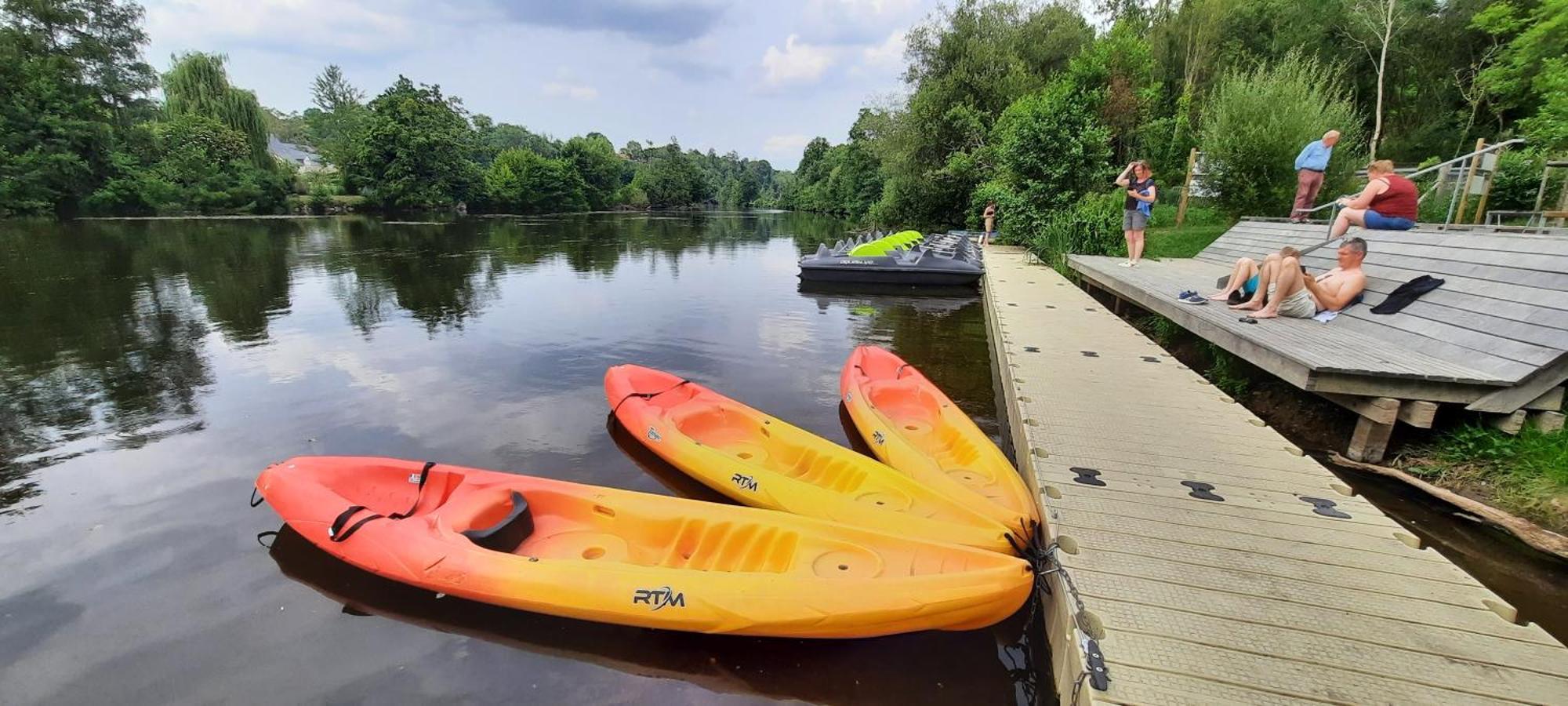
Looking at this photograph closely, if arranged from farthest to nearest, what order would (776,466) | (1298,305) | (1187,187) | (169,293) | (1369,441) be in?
(1187,187) < (169,293) < (1298,305) < (776,466) < (1369,441)

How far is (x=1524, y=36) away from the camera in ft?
54.7

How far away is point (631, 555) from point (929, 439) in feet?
8.08

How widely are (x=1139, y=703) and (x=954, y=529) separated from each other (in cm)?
130

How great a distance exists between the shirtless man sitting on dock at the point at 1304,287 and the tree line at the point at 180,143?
44.5 metres

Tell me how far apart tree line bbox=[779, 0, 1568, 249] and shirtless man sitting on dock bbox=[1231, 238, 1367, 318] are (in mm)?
6751

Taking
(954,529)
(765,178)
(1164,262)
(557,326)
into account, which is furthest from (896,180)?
(765,178)

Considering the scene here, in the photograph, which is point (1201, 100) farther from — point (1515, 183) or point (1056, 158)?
point (1515, 183)

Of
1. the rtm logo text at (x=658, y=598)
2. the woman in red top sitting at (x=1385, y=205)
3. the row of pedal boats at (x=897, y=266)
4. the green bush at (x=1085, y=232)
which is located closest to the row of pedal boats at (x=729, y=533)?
the rtm logo text at (x=658, y=598)

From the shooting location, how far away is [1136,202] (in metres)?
9.42

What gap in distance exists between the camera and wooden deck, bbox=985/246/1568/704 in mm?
1950

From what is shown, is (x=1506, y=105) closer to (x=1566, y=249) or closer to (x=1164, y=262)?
(x=1164, y=262)

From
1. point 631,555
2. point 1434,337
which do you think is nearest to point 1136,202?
point 1434,337

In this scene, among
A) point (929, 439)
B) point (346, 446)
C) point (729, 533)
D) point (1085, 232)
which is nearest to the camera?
point (729, 533)

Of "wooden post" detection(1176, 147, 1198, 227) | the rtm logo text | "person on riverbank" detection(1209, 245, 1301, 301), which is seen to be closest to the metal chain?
the rtm logo text
